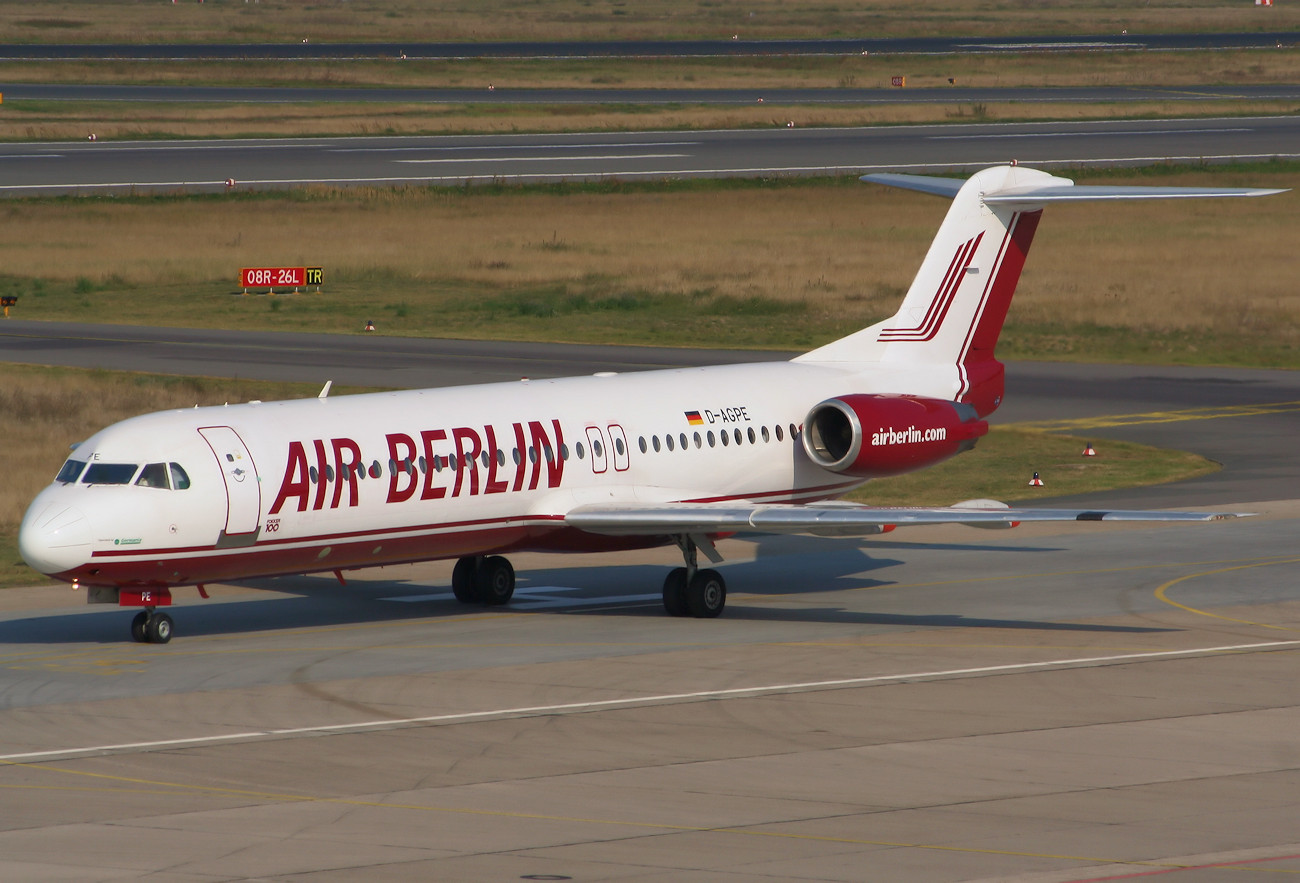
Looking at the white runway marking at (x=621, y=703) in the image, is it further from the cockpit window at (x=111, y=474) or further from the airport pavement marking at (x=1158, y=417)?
the airport pavement marking at (x=1158, y=417)

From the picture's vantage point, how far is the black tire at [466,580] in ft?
96.6

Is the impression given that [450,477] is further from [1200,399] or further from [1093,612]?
[1200,399]

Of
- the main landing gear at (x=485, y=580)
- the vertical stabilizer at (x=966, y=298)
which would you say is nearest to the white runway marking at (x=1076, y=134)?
the vertical stabilizer at (x=966, y=298)

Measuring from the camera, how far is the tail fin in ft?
107

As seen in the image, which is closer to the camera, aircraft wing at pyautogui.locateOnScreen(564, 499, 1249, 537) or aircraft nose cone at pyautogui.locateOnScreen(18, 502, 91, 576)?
aircraft nose cone at pyautogui.locateOnScreen(18, 502, 91, 576)

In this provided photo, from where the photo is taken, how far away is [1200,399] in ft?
170

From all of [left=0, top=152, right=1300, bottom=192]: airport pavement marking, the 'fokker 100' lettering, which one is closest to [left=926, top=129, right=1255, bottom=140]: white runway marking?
[left=0, top=152, right=1300, bottom=192]: airport pavement marking

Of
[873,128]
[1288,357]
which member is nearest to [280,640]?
[1288,357]

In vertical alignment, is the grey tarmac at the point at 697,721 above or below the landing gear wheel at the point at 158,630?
below

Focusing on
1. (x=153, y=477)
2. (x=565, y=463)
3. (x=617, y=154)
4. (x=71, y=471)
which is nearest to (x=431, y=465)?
(x=565, y=463)

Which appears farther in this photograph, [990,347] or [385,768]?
[990,347]

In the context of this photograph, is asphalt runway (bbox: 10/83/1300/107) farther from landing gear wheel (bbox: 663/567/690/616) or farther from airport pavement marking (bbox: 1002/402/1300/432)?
landing gear wheel (bbox: 663/567/690/616)

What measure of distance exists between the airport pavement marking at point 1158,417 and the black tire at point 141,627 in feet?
86.4

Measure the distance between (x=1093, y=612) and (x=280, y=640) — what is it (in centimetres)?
1168
